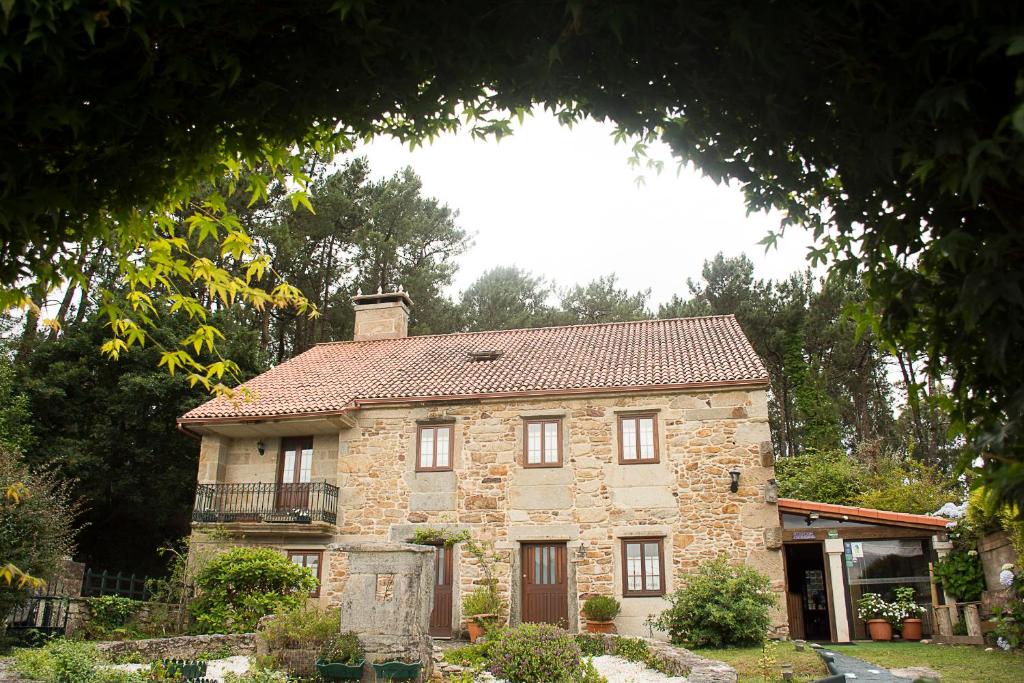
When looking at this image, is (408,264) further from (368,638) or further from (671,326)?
(368,638)

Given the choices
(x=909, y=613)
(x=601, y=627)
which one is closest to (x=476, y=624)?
(x=601, y=627)

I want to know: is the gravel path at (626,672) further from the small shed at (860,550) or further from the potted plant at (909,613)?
the potted plant at (909,613)

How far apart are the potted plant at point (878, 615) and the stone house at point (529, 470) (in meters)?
1.89

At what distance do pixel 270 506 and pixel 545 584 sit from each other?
6603 millimetres

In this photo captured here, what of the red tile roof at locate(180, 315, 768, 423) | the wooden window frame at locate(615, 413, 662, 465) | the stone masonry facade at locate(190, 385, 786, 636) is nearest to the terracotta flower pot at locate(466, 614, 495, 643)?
the stone masonry facade at locate(190, 385, 786, 636)

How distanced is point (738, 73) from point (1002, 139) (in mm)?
1057

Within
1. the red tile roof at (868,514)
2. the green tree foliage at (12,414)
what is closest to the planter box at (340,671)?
the red tile roof at (868,514)

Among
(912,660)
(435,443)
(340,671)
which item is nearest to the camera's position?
(340,671)

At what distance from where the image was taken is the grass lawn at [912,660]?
30.6ft

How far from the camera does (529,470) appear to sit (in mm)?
17203

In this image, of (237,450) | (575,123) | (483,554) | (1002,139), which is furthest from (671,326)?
(1002,139)

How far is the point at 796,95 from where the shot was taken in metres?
3.18

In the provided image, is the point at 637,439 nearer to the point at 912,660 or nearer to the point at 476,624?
the point at 476,624

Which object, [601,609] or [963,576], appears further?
[601,609]
